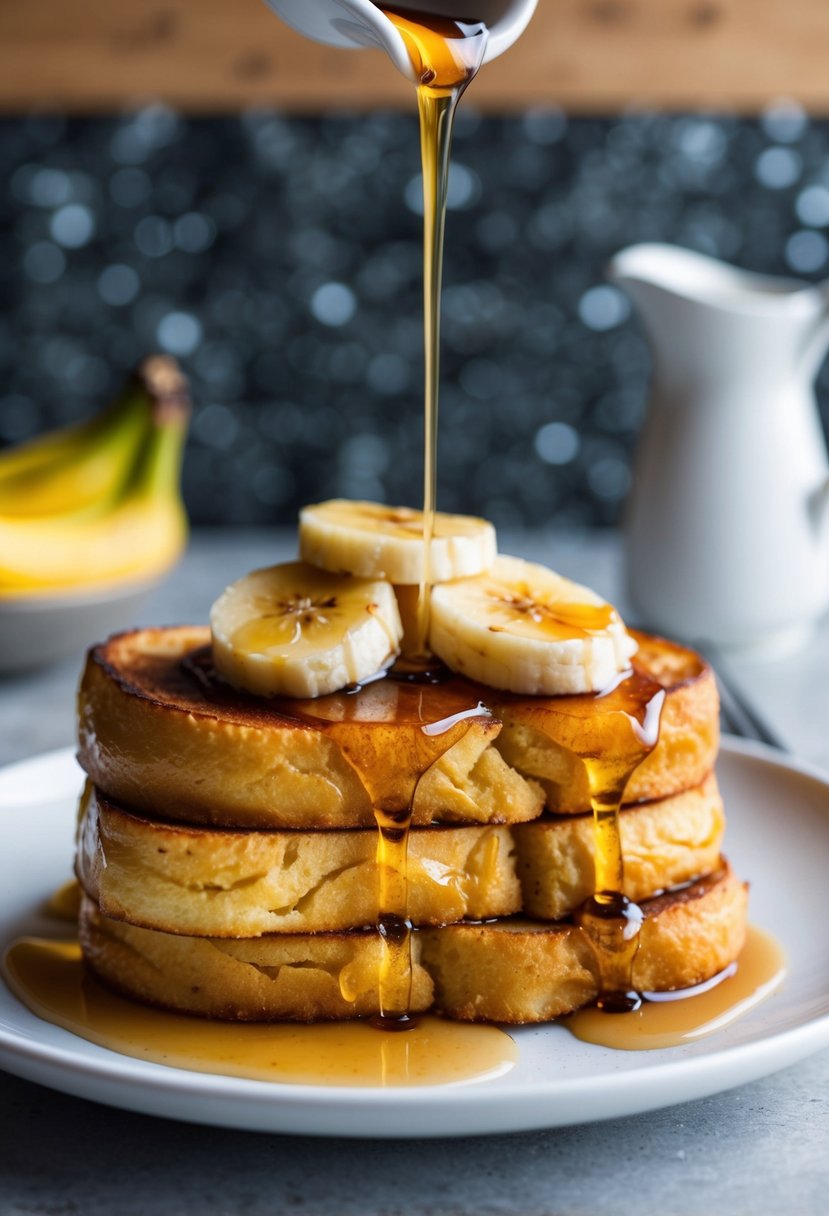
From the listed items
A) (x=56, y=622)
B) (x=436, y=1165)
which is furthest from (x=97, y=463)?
(x=436, y=1165)

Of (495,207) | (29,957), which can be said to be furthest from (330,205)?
(29,957)

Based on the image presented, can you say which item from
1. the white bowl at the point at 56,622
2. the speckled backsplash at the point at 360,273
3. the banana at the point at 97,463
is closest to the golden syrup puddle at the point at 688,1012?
the white bowl at the point at 56,622

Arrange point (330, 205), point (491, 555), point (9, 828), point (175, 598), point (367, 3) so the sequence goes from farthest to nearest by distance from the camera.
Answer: point (330, 205) → point (175, 598) → point (9, 828) → point (491, 555) → point (367, 3)

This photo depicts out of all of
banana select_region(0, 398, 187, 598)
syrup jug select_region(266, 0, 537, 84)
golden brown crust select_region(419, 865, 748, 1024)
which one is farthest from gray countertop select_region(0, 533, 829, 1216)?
banana select_region(0, 398, 187, 598)

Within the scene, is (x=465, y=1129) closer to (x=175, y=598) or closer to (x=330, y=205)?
(x=175, y=598)

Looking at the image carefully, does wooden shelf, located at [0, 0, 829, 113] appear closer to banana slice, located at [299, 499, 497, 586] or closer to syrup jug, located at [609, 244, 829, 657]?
syrup jug, located at [609, 244, 829, 657]

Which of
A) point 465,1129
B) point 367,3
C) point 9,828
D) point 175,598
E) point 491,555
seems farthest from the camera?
point 175,598

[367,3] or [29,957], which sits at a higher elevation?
[367,3]
